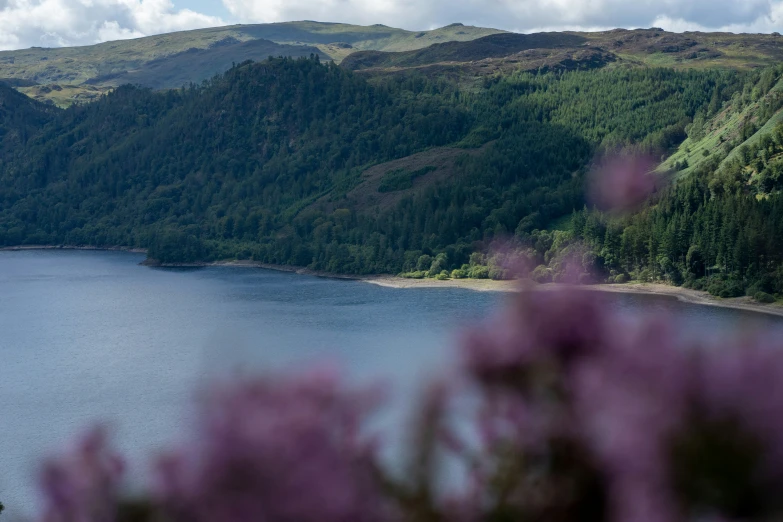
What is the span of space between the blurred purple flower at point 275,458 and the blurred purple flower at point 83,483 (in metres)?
0.38

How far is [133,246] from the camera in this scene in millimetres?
131875

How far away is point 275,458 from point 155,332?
218 ft

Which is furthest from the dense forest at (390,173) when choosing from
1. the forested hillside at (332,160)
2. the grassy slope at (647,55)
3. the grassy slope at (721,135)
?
the grassy slope at (647,55)

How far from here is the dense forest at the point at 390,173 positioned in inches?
3073

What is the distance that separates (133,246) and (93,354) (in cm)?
7377

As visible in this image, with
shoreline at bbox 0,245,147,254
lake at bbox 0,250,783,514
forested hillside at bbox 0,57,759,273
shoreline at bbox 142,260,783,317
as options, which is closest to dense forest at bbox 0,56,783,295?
forested hillside at bbox 0,57,759,273

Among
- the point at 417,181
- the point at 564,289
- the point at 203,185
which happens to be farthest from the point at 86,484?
the point at 203,185

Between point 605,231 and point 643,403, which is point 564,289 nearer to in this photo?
point 643,403

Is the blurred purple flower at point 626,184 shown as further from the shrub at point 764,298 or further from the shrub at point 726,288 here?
the shrub at point 726,288

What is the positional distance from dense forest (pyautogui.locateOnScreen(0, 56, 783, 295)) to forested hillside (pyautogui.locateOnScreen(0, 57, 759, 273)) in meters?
0.31

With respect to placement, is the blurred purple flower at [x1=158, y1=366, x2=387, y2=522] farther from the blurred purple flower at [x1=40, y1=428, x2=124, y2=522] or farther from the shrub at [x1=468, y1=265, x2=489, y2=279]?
the shrub at [x1=468, y1=265, x2=489, y2=279]

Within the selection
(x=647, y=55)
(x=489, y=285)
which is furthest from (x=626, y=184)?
(x=647, y=55)

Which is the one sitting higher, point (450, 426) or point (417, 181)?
point (450, 426)

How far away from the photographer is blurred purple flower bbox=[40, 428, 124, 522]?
3.14 metres
